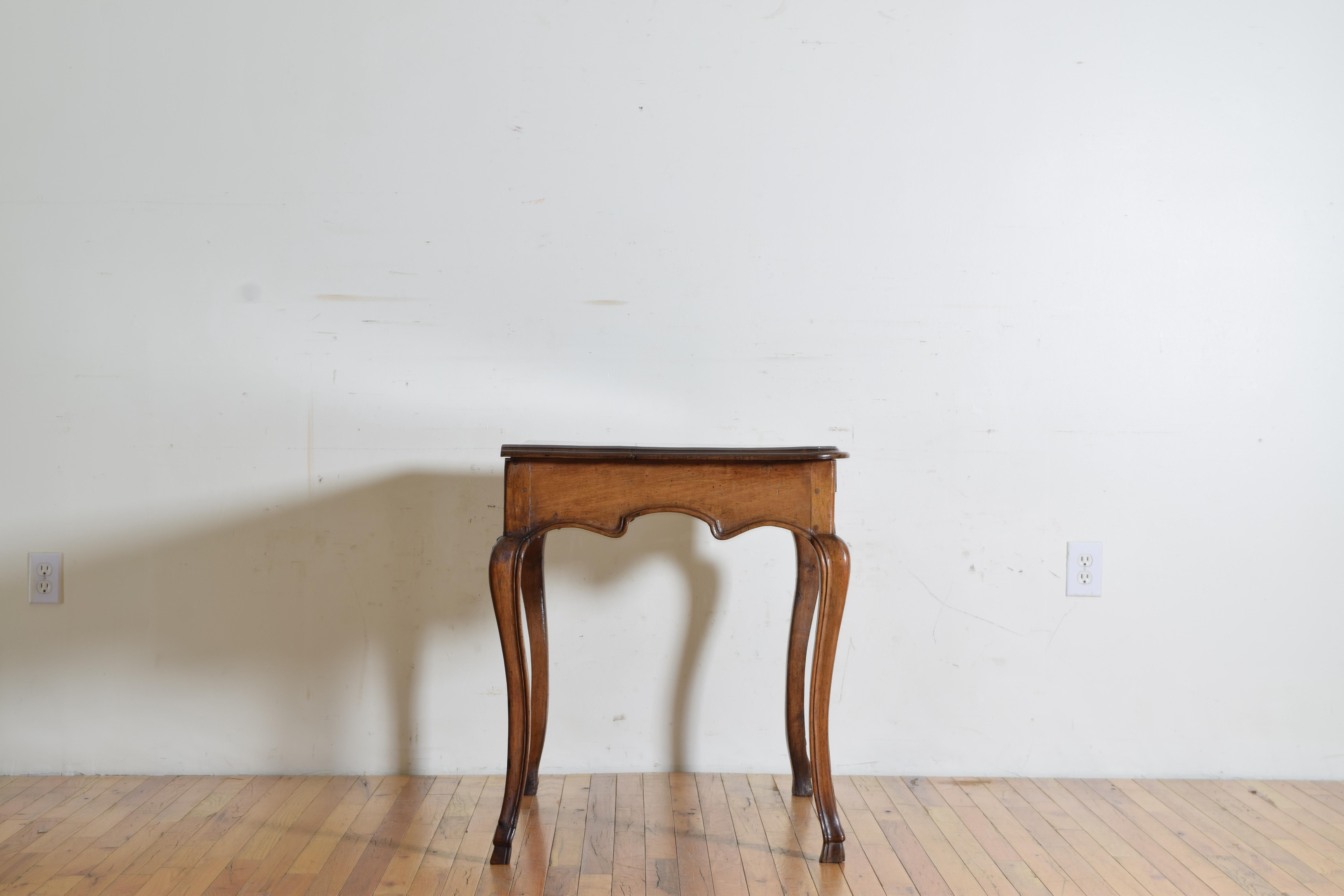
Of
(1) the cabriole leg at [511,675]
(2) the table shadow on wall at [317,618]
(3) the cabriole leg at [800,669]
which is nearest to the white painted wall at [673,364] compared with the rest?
(2) the table shadow on wall at [317,618]

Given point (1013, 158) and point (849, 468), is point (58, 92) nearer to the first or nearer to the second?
point (849, 468)

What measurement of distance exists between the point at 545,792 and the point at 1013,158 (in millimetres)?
1518

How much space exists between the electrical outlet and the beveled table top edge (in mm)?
1050

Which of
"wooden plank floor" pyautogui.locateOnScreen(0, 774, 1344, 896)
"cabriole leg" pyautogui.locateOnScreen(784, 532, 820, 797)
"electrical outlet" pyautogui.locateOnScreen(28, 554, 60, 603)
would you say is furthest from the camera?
"electrical outlet" pyautogui.locateOnScreen(28, 554, 60, 603)

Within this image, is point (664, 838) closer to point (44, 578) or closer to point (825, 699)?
point (825, 699)

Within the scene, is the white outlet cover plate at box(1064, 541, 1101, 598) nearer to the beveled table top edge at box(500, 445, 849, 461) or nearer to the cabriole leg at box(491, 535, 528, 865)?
the beveled table top edge at box(500, 445, 849, 461)

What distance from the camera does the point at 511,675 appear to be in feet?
4.47

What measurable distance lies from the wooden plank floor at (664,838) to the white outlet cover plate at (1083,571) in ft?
1.21

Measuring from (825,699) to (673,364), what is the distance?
2.33 feet

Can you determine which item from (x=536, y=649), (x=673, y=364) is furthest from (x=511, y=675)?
(x=673, y=364)

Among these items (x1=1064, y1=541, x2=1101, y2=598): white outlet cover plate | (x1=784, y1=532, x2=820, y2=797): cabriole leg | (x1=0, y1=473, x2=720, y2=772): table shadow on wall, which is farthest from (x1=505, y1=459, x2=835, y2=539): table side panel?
(x1=1064, y1=541, x2=1101, y2=598): white outlet cover plate

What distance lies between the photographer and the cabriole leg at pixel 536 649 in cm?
160

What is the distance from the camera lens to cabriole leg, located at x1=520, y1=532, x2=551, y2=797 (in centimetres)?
160

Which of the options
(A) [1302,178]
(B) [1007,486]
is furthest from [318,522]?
(A) [1302,178]
